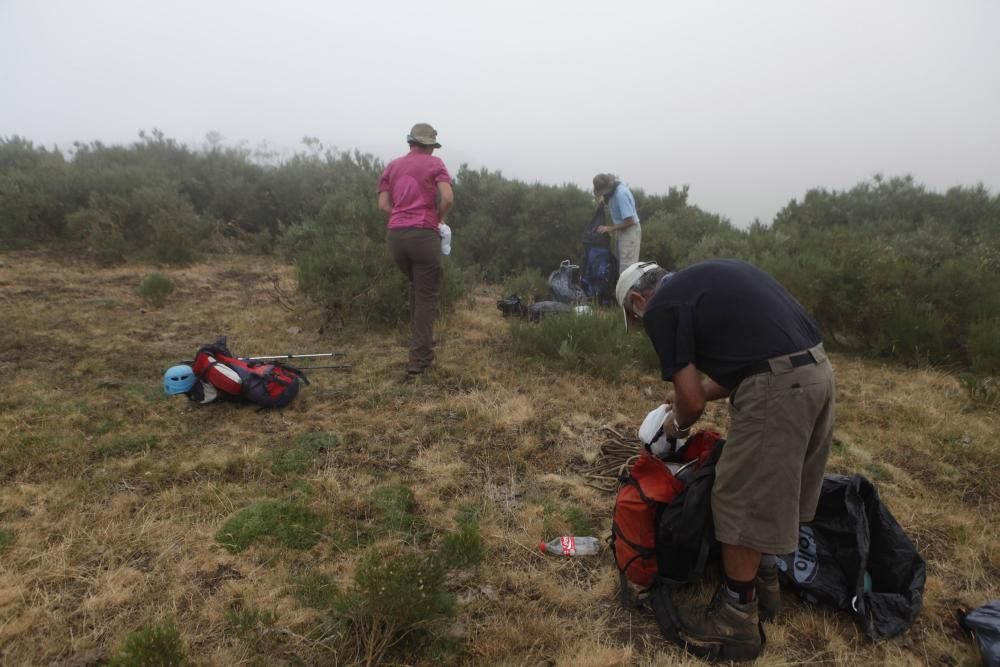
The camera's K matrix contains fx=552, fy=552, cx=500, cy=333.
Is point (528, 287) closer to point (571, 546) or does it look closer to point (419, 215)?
point (419, 215)

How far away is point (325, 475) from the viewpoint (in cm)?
323

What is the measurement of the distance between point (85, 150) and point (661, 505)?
14.2m

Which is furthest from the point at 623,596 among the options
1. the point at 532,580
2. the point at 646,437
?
the point at 646,437

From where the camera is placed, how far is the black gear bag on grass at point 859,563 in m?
2.28

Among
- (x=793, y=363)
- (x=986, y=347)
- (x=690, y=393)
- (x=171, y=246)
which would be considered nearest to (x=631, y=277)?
(x=690, y=393)

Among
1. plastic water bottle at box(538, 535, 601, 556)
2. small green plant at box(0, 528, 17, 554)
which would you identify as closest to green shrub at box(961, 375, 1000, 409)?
plastic water bottle at box(538, 535, 601, 556)

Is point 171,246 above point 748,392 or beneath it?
above

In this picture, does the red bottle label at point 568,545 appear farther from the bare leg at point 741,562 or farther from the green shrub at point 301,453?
the green shrub at point 301,453

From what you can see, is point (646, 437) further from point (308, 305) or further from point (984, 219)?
point (984, 219)

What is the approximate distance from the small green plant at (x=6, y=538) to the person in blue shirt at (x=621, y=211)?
5615mm

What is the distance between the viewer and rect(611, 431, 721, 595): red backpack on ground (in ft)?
7.55

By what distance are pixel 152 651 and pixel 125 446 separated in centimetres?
209

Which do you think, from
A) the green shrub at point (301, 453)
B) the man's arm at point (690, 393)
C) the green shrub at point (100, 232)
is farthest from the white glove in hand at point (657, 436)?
the green shrub at point (100, 232)

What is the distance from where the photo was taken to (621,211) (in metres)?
6.44
